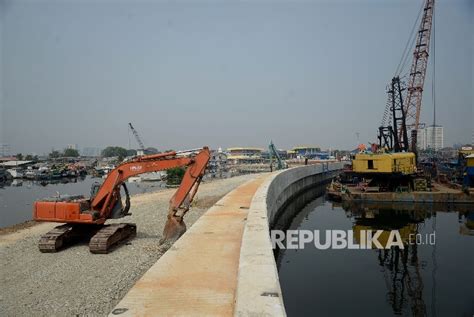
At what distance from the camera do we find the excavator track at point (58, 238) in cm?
1079

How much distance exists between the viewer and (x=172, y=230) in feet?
37.7

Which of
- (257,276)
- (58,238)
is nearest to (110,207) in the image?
(58,238)

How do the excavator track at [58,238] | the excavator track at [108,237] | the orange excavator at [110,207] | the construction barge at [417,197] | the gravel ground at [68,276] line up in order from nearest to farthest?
the gravel ground at [68,276], the excavator track at [108,237], the excavator track at [58,238], the orange excavator at [110,207], the construction barge at [417,197]

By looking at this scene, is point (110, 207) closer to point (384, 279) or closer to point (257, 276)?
point (257, 276)

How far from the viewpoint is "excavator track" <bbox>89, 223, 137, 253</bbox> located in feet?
34.4

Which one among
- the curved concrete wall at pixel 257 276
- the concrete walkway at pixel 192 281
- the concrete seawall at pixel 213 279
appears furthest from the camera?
the concrete walkway at pixel 192 281

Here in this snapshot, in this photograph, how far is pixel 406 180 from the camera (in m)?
30.3

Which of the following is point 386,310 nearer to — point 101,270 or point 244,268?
point 244,268

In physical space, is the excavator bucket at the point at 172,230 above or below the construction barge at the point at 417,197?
above

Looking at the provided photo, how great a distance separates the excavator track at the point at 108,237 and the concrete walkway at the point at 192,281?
267 centimetres

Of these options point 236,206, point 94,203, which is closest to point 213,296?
point 94,203

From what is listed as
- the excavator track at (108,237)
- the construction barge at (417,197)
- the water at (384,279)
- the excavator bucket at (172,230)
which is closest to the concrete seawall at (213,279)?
the excavator bucket at (172,230)

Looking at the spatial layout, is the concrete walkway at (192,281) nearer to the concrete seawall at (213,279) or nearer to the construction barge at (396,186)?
the concrete seawall at (213,279)

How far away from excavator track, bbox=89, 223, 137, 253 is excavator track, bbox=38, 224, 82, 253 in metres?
1.14
